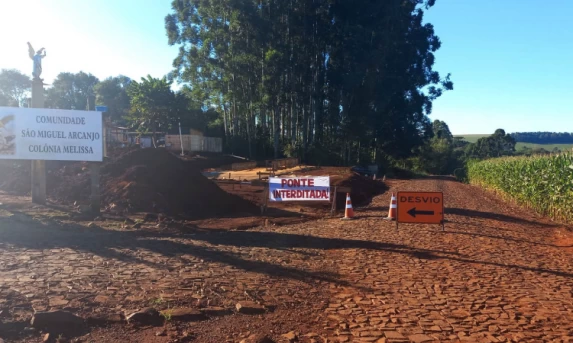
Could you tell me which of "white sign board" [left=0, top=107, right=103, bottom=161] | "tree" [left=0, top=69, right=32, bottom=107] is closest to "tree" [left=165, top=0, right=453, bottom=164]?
"white sign board" [left=0, top=107, right=103, bottom=161]

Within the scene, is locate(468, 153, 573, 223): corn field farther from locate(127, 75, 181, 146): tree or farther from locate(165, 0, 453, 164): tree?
locate(127, 75, 181, 146): tree

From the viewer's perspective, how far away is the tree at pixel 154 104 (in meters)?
48.7

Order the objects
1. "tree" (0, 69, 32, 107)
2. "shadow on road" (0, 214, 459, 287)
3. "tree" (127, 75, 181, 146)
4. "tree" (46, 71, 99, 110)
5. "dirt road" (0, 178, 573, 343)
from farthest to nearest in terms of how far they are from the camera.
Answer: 1. "tree" (46, 71, 99, 110)
2. "tree" (0, 69, 32, 107)
3. "tree" (127, 75, 181, 146)
4. "shadow on road" (0, 214, 459, 287)
5. "dirt road" (0, 178, 573, 343)

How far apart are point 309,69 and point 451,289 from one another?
41962 millimetres

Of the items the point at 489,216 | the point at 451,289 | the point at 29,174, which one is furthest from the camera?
the point at 29,174

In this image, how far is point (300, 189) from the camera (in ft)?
49.9

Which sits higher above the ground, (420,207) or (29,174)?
(29,174)

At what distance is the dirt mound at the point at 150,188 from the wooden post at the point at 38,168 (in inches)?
51.9

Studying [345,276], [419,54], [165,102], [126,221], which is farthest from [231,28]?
[345,276]

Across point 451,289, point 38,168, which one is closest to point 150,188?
point 38,168

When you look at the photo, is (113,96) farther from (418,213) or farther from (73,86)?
(418,213)

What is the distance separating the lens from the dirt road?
17.5 ft

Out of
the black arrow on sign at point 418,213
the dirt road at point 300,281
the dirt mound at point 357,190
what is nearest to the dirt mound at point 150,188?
the dirt road at point 300,281

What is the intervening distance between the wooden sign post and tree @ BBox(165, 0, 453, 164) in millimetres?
32298
